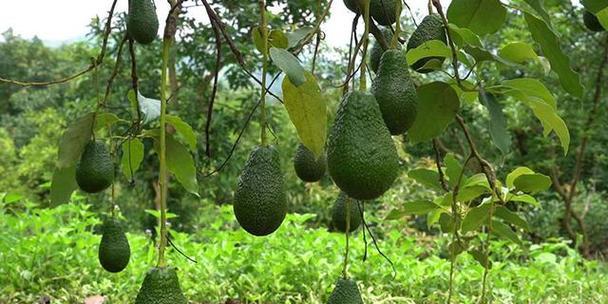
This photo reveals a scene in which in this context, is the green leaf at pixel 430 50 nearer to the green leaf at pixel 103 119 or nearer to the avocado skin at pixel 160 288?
the avocado skin at pixel 160 288

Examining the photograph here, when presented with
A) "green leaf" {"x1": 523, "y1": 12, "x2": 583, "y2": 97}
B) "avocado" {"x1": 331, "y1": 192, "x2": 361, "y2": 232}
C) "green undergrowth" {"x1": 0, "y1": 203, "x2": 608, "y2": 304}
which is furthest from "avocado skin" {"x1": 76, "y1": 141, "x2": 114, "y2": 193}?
"green undergrowth" {"x1": 0, "y1": 203, "x2": 608, "y2": 304}

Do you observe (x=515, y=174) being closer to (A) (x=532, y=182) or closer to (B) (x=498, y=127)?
(A) (x=532, y=182)

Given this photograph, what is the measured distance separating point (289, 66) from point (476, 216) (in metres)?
→ 0.38

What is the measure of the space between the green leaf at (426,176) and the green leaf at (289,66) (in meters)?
0.35

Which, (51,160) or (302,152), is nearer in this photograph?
(302,152)

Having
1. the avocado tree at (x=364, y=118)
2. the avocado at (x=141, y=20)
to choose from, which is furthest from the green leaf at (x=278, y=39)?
the avocado at (x=141, y=20)

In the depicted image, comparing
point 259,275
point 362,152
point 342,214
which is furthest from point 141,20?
point 259,275

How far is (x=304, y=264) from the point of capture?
6.79 feet

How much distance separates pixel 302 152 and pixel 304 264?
4.81ft

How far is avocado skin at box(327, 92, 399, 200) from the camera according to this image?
1.26 feet

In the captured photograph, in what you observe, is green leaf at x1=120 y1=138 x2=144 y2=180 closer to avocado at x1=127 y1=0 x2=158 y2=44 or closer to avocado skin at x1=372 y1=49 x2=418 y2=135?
avocado at x1=127 y1=0 x2=158 y2=44

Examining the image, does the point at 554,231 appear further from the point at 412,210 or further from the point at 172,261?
the point at 412,210

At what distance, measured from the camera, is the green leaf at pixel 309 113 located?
1.49ft

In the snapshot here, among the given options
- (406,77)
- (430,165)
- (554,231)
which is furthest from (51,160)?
(406,77)
